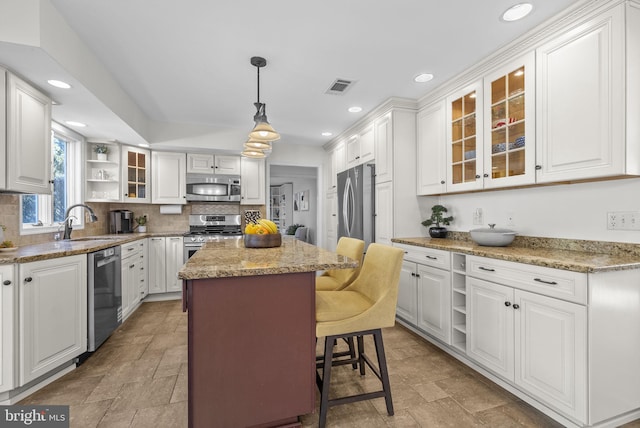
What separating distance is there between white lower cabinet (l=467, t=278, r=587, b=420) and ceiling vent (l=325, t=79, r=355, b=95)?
2108mm

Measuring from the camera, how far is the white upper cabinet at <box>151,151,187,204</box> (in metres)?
4.39

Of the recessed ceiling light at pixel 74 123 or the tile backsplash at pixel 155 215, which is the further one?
the tile backsplash at pixel 155 215

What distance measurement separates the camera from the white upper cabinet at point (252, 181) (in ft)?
15.7

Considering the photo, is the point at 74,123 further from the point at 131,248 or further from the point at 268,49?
the point at 268,49

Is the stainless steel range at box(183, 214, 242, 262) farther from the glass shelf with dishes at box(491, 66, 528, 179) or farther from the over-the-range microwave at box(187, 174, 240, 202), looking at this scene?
the glass shelf with dishes at box(491, 66, 528, 179)

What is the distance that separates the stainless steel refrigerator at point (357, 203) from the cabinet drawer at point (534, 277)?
159 centimetres

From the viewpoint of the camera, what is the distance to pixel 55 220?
10.7ft

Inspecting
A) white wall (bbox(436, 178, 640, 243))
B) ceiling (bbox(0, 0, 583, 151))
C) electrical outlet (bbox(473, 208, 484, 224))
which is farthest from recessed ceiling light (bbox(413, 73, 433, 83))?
electrical outlet (bbox(473, 208, 484, 224))

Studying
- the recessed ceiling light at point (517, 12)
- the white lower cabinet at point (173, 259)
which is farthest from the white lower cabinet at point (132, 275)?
the recessed ceiling light at point (517, 12)

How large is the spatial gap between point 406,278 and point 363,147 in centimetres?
183

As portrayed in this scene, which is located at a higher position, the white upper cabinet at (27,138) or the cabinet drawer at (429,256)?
the white upper cabinet at (27,138)

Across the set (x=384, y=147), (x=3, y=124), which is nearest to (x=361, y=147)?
(x=384, y=147)

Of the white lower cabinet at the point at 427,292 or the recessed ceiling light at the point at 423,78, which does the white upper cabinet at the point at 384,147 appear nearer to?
the recessed ceiling light at the point at 423,78

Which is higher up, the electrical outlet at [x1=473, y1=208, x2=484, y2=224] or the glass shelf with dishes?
the glass shelf with dishes
